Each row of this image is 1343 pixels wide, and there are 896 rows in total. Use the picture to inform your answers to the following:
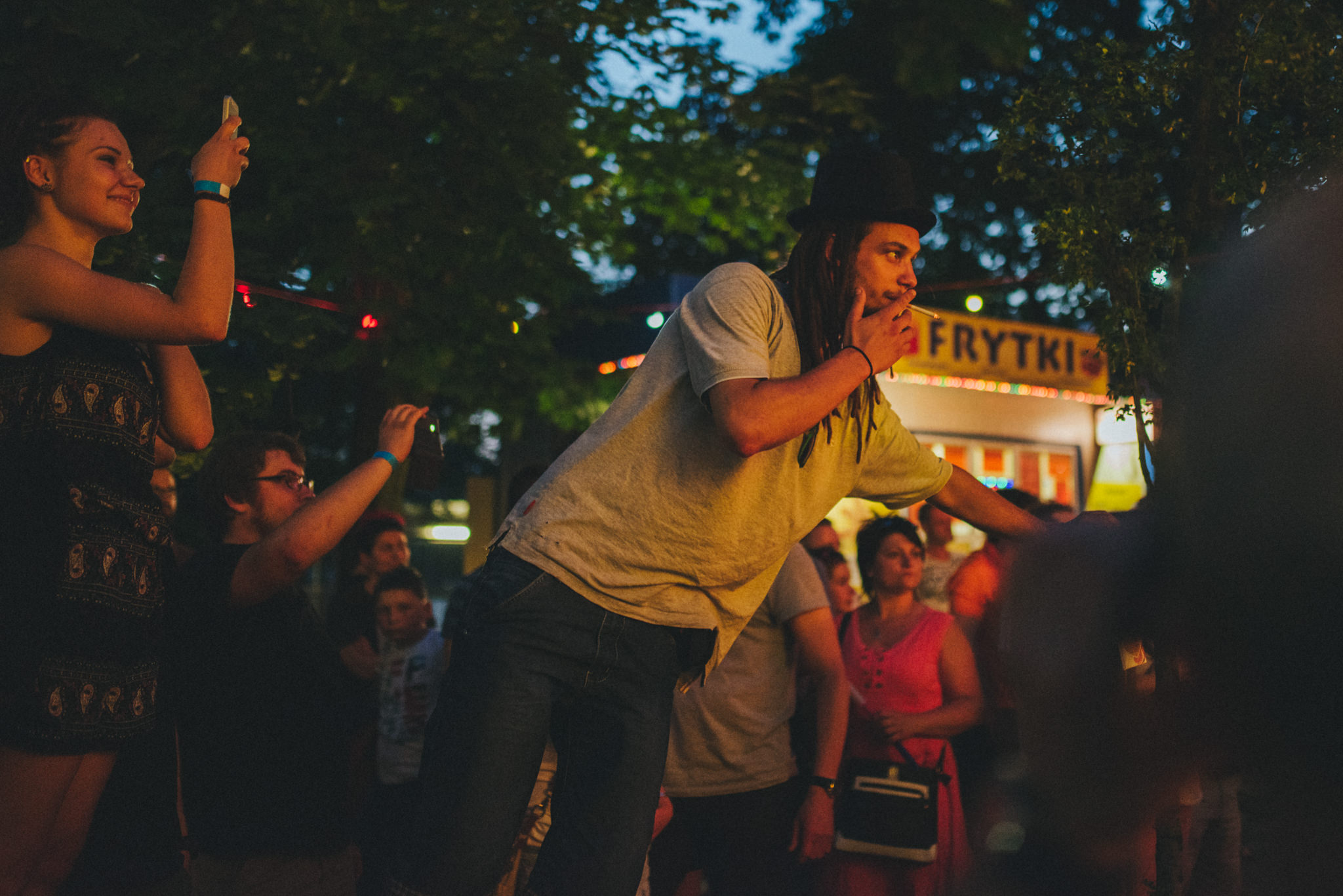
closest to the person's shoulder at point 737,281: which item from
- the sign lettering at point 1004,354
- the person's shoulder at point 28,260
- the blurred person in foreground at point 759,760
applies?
the person's shoulder at point 28,260

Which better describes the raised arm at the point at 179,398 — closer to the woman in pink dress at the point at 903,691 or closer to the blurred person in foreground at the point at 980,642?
the blurred person in foreground at the point at 980,642

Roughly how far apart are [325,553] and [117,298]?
0.69m

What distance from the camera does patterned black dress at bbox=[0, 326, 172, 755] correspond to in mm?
1813

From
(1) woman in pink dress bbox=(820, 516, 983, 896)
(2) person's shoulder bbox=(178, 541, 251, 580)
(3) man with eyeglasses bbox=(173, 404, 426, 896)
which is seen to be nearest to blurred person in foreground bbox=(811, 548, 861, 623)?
(1) woman in pink dress bbox=(820, 516, 983, 896)

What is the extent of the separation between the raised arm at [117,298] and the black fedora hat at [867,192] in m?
1.14

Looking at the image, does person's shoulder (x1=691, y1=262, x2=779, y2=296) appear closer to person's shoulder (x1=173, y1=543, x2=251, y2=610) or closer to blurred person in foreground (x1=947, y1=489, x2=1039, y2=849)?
blurred person in foreground (x1=947, y1=489, x2=1039, y2=849)

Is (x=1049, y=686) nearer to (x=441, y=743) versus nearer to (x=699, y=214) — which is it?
(x=441, y=743)

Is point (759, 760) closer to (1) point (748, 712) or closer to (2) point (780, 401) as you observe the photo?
(1) point (748, 712)

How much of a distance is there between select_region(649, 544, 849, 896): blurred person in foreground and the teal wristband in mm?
2157

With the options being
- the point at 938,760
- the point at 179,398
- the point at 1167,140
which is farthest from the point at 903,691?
the point at 179,398

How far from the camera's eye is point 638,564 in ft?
6.89

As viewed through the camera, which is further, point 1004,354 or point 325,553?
point 1004,354

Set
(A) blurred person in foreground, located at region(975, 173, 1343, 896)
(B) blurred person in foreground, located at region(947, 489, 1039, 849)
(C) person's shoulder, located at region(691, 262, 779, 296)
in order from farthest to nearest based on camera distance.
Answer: (B) blurred person in foreground, located at region(947, 489, 1039, 849) < (C) person's shoulder, located at region(691, 262, 779, 296) < (A) blurred person in foreground, located at region(975, 173, 1343, 896)

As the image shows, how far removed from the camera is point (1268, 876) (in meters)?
1.38
